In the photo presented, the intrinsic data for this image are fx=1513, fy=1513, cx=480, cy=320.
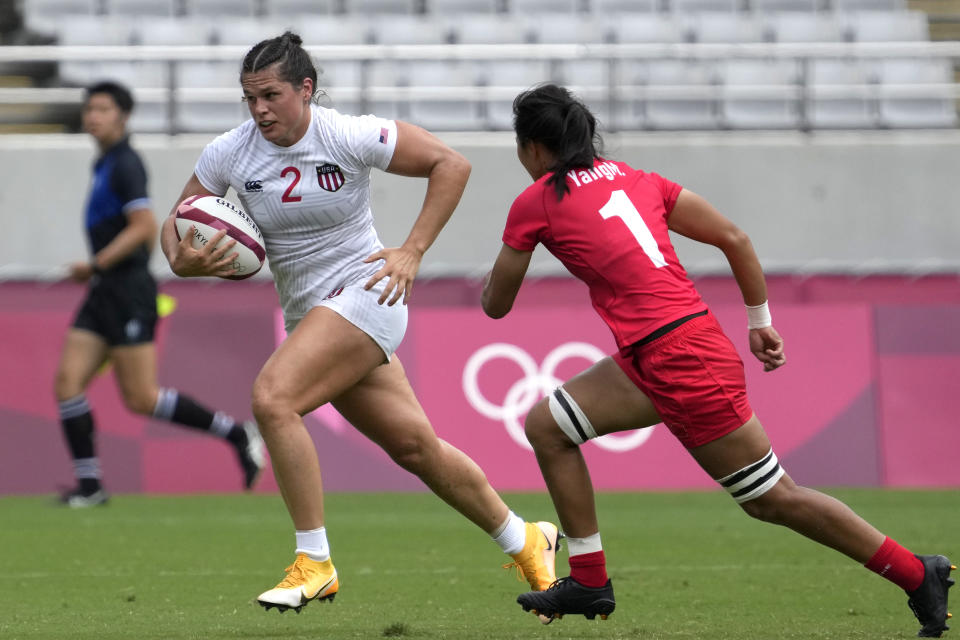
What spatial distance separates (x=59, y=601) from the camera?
613 cm

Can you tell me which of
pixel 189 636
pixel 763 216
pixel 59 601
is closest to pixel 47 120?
pixel 763 216

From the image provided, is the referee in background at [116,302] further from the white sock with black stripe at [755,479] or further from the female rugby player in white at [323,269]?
the white sock with black stripe at [755,479]

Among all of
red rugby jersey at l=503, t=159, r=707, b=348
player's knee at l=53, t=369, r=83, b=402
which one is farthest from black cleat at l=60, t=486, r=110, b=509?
red rugby jersey at l=503, t=159, r=707, b=348

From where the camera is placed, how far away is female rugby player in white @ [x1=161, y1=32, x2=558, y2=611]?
5.32 metres

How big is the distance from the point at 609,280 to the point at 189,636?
1889 millimetres

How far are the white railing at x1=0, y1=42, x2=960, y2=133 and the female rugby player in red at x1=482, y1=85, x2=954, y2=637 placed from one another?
9.00 m

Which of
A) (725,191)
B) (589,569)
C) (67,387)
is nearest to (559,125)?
(589,569)

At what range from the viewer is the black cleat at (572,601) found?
17.4 ft

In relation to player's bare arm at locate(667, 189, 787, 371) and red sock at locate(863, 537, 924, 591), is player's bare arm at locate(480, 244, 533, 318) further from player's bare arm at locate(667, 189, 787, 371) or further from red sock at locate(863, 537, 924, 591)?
red sock at locate(863, 537, 924, 591)

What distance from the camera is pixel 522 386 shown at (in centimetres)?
1134

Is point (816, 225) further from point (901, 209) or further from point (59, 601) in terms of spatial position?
point (59, 601)

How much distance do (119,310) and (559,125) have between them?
5.24 metres

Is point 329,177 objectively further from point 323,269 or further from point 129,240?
point 129,240

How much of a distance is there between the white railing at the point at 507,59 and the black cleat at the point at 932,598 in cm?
950
